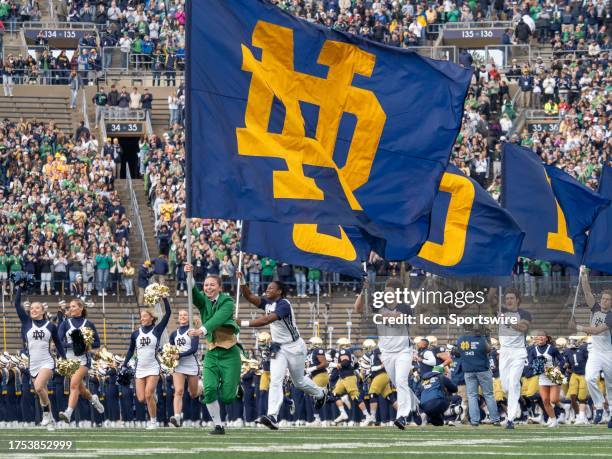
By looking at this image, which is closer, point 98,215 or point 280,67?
point 280,67

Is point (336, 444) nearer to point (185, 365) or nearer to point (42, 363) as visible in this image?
point (42, 363)

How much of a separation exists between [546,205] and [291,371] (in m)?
6.42

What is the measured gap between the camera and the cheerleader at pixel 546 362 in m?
25.1

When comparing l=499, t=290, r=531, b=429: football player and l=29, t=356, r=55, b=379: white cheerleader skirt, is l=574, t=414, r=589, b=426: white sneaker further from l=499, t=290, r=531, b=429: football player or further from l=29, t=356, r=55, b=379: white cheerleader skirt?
l=29, t=356, r=55, b=379: white cheerleader skirt

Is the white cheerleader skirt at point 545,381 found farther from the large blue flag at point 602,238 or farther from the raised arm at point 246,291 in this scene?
the raised arm at point 246,291

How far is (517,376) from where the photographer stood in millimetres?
22500

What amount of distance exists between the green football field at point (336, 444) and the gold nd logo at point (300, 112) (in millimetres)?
2568

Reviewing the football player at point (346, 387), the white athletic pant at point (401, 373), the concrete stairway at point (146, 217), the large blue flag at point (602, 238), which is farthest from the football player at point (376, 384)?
the concrete stairway at point (146, 217)

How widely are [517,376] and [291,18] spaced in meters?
6.76

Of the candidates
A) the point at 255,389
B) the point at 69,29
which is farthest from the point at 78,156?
the point at 255,389

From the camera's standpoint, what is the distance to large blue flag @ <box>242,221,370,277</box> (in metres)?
20.0

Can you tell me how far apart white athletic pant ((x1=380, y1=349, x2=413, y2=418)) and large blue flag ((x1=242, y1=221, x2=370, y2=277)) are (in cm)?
184

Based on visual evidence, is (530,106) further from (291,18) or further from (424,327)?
(291,18)

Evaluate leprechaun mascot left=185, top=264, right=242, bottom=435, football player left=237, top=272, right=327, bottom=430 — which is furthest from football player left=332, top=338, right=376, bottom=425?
leprechaun mascot left=185, top=264, right=242, bottom=435
